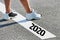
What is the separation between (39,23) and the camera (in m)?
7.23

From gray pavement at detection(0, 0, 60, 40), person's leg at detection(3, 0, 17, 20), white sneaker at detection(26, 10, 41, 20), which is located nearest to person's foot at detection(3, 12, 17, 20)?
person's leg at detection(3, 0, 17, 20)

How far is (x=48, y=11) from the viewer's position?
8.19m

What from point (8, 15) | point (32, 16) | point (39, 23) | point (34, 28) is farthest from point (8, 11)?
point (34, 28)

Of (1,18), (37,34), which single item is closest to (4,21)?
(1,18)

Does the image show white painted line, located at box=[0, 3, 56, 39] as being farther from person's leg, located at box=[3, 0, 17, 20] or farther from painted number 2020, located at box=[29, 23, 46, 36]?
person's leg, located at box=[3, 0, 17, 20]

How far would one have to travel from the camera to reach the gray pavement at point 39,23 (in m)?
6.47

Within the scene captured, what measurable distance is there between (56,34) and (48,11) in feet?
6.03

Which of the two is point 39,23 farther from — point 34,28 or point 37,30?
point 37,30

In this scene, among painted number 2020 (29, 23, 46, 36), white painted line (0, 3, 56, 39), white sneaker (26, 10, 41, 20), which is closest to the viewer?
white painted line (0, 3, 56, 39)

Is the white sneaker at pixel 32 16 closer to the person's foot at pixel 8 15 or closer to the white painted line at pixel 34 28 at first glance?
the white painted line at pixel 34 28

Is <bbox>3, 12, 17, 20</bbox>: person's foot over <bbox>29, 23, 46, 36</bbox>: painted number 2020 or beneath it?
beneath

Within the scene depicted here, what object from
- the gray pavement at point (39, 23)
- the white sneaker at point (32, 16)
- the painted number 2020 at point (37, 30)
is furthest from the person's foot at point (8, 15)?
the painted number 2020 at point (37, 30)

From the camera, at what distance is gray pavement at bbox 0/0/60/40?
21.2ft

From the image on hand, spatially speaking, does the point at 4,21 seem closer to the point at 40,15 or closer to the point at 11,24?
the point at 11,24
